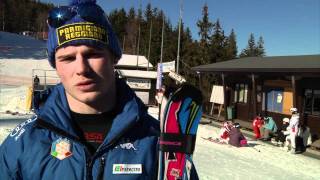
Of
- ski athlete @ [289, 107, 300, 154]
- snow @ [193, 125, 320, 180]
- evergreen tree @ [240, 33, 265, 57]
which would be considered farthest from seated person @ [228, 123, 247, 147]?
evergreen tree @ [240, 33, 265, 57]

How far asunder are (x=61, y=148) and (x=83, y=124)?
0.63ft

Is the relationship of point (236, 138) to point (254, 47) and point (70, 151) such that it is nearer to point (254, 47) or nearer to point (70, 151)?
point (70, 151)

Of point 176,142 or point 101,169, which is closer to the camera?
point 101,169

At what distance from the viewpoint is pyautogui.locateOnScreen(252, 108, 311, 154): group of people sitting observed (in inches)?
610

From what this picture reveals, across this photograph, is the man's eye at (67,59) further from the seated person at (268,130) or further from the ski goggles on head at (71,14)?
the seated person at (268,130)

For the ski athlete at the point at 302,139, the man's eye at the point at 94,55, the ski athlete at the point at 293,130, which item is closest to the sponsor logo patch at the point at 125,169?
the man's eye at the point at 94,55

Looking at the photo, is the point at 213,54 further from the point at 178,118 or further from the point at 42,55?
the point at 178,118

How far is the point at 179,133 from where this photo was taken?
215 cm

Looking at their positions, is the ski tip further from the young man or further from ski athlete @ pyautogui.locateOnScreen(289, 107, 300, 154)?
ski athlete @ pyautogui.locateOnScreen(289, 107, 300, 154)

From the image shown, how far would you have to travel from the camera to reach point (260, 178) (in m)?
10.5

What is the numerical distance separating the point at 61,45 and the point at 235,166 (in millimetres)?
10140

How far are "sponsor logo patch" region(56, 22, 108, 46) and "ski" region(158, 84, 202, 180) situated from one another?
49 centimetres

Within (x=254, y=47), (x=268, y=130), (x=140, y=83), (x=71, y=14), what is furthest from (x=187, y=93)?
(x=254, y=47)

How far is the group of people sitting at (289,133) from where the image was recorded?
15.5 meters
